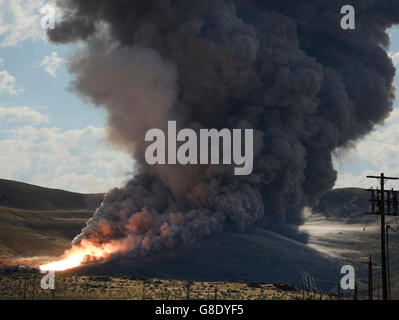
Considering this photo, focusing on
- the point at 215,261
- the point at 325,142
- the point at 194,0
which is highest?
the point at 194,0

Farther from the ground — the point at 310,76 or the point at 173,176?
the point at 310,76

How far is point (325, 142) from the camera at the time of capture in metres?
141

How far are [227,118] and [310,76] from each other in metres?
18.1

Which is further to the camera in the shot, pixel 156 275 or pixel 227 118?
pixel 227 118

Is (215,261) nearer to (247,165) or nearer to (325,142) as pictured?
(247,165)

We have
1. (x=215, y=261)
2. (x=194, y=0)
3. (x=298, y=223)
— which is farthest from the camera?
(x=298, y=223)

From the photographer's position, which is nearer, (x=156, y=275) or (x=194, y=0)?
(x=156, y=275)

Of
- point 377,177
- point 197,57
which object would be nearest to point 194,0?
point 197,57

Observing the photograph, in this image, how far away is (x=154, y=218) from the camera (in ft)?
421
